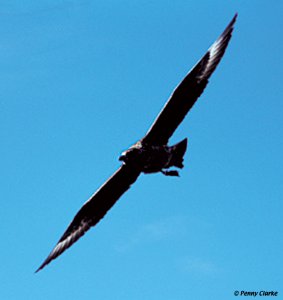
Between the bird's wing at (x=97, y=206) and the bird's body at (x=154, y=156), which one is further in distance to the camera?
the bird's wing at (x=97, y=206)

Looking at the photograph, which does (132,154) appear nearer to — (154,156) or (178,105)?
(154,156)

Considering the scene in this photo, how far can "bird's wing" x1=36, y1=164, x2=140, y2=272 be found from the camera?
1648 centimetres

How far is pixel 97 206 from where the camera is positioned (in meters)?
16.9

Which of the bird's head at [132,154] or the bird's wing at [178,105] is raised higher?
the bird's wing at [178,105]

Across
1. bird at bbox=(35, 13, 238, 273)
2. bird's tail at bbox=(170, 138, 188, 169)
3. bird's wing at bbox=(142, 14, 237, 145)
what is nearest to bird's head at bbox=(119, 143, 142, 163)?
bird at bbox=(35, 13, 238, 273)

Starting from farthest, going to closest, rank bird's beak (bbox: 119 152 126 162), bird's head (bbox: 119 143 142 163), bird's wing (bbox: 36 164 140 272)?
1. bird's wing (bbox: 36 164 140 272)
2. bird's beak (bbox: 119 152 126 162)
3. bird's head (bbox: 119 143 142 163)

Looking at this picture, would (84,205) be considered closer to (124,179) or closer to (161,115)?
(124,179)

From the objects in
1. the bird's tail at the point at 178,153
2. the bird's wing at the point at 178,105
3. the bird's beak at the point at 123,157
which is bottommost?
the bird's beak at the point at 123,157

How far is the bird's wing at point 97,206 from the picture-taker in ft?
54.1

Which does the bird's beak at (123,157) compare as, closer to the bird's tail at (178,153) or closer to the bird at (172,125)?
the bird at (172,125)

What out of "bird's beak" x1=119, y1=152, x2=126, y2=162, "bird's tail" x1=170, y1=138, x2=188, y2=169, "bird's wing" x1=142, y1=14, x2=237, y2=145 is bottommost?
"bird's beak" x1=119, y1=152, x2=126, y2=162

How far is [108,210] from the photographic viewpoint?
666 inches

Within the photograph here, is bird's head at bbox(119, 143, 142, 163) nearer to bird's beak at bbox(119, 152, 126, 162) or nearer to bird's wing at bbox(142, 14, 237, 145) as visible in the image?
bird's beak at bbox(119, 152, 126, 162)

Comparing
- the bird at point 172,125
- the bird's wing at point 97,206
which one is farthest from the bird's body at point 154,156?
the bird's wing at point 97,206
